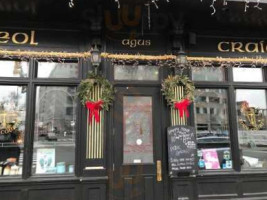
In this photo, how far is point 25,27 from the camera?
6.31 meters

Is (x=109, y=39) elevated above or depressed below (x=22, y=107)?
above

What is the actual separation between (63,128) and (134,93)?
1.68 meters

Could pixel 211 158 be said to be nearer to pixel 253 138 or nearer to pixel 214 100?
pixel 253 138

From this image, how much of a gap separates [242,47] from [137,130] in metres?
3.23

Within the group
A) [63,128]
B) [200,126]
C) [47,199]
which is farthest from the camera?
[200,126]

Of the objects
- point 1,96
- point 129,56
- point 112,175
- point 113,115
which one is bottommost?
point 112,175

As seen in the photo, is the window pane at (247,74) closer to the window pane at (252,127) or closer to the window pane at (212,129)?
the window pane at (252,127)

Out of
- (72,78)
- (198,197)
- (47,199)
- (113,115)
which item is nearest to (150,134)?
(113,115)

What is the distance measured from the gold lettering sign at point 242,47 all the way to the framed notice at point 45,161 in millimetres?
4480

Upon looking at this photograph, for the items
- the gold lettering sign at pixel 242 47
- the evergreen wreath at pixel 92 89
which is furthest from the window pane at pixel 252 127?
the evergreen wreath at pixel 92 89

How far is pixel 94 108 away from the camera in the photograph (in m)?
6.09

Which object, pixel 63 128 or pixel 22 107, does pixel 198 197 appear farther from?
pixel 22 107

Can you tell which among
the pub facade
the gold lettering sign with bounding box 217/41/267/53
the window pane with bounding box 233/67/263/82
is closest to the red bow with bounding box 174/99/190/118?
the pub facade

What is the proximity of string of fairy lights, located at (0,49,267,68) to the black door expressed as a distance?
0.62m
